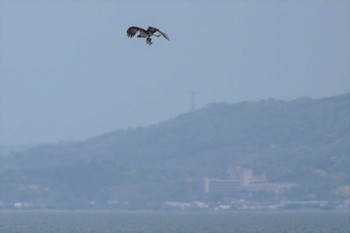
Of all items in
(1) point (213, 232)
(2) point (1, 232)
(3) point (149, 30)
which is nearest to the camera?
(3) point (149, 30)

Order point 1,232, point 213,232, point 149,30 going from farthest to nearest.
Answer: point 213,232 → point 1,232 → point 149,30

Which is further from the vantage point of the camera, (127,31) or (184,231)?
(184,231)

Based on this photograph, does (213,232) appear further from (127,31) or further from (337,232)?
(127,31)

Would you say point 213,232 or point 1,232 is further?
point 213,232

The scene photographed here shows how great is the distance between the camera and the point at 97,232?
5128 inches

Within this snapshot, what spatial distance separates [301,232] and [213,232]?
8.01 metres

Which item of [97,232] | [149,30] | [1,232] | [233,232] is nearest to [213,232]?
[233,232]

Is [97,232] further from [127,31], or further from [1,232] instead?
[127,31]

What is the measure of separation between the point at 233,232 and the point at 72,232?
1452 centimetres

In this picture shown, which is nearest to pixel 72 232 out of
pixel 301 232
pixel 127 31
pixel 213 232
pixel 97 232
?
pixel 97 232

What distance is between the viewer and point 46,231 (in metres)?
131

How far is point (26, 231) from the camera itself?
128375 mm

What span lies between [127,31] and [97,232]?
291 ft

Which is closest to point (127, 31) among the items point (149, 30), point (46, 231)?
point (149, 30)
